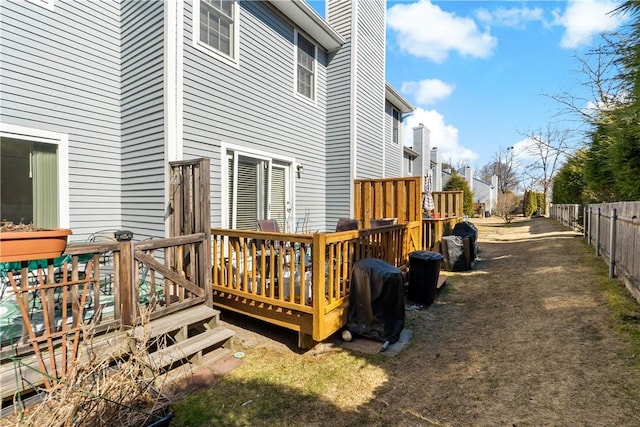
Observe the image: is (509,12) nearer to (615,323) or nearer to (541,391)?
(615,323)

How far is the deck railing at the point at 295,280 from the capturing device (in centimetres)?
351

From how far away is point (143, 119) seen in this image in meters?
5.09

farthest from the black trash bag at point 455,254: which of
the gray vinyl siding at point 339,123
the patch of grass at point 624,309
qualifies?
the gray vinyl siding at point 339,123

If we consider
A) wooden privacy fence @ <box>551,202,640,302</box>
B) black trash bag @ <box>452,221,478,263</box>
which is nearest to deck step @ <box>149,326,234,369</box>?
wooden privacy fence @ <box>551,202,640,302</box>

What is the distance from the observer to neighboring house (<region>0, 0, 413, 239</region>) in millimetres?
4461

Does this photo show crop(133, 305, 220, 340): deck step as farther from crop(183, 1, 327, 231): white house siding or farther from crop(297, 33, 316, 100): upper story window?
crop(297, 33, 316, 100): upper story window

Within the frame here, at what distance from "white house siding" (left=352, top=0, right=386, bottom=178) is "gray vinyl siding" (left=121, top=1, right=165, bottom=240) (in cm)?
488

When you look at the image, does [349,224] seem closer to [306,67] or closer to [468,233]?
[468,233]

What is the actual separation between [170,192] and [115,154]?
1.62 meters

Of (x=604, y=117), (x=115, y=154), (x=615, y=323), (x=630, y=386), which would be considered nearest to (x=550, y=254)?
(x=604, y=117)

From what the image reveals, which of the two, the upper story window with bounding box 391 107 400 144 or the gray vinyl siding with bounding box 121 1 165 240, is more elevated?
the upper story window with bounding box 391 107 400 144

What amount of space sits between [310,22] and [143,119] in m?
4.42

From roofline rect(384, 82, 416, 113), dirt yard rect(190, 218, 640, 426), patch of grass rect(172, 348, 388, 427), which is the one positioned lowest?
patch of grass rect(172, 348, 388, 427)

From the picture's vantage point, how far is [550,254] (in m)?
8.31
